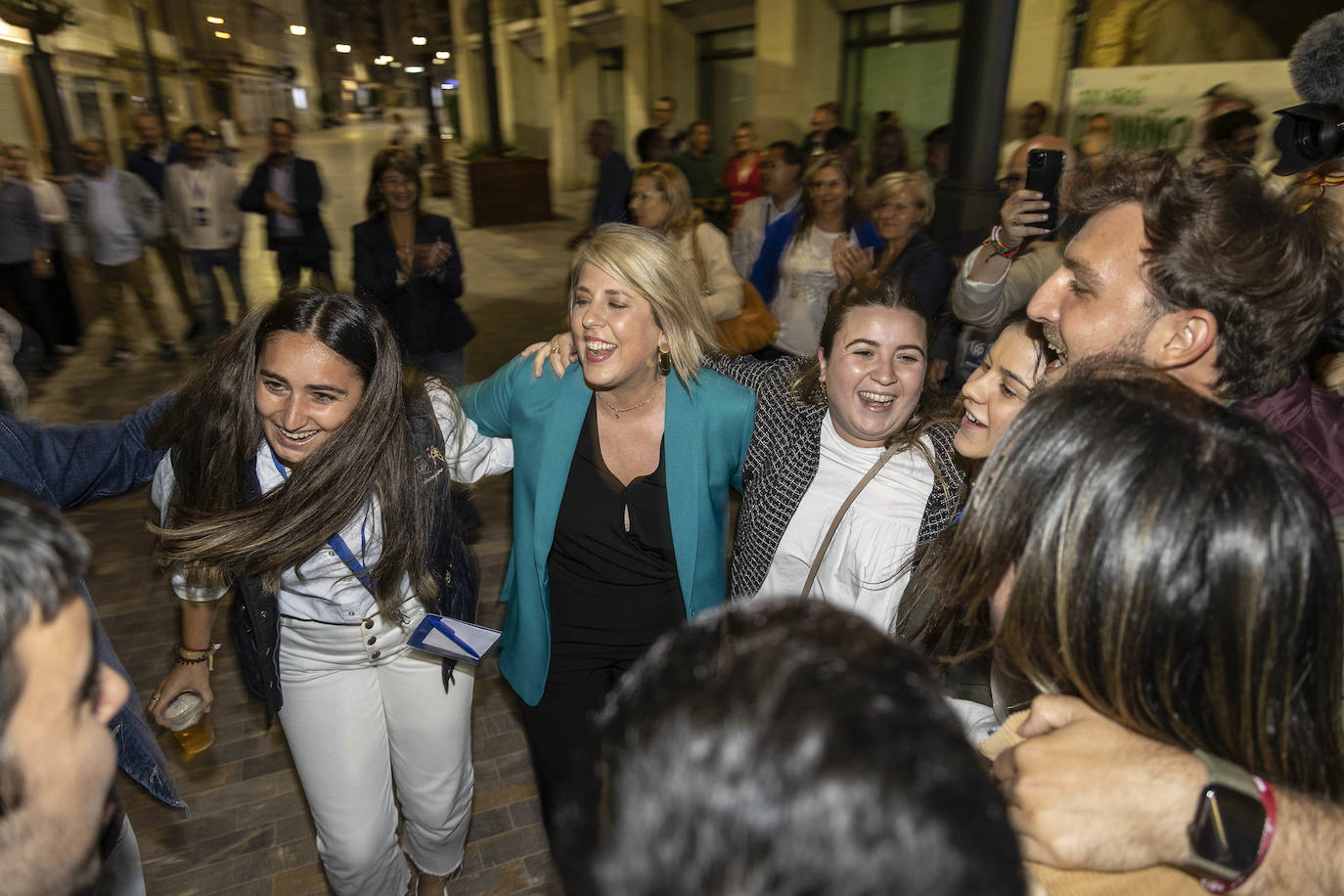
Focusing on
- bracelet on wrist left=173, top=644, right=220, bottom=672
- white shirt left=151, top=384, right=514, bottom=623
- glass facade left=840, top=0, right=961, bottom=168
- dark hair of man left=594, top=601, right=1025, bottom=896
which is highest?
glass facade left=840, top=0, right=961, bottom=168

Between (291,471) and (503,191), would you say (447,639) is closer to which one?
(291,471)

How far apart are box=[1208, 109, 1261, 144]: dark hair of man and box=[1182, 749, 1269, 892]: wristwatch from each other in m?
5.40

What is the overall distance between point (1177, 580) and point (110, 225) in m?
9.16

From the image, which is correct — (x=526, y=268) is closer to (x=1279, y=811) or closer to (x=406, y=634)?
(x=406, y=634)

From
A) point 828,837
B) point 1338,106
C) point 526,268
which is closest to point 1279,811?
point 828,837

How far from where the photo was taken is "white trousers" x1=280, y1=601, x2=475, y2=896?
2.16 meters

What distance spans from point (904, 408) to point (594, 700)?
4.42ft

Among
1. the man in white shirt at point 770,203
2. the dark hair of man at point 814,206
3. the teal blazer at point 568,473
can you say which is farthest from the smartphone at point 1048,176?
the man in white shirt at point 770,203

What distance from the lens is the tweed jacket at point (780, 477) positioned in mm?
2111

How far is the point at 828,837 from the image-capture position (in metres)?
0.55

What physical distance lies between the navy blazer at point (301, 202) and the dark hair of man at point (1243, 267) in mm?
7115

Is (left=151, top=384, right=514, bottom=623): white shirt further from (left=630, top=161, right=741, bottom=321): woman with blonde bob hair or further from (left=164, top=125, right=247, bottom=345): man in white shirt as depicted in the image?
(left=164, top=125, right=247, bottom=345): man in white shirt

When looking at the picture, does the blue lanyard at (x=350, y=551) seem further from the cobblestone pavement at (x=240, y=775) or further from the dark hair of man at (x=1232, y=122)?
the dark hair of man at (x=1232, y=122)

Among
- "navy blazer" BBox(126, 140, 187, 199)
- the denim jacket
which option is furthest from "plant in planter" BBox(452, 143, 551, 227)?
the denim jacket
